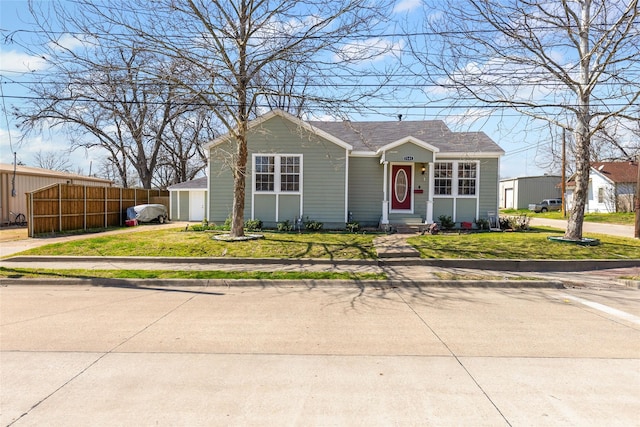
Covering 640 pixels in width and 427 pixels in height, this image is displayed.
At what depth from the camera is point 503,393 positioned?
3992 mm

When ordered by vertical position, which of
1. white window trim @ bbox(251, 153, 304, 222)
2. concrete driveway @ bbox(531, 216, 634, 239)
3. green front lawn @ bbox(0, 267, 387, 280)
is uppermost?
white window trim @ bbox(251, 153, 304, 222)

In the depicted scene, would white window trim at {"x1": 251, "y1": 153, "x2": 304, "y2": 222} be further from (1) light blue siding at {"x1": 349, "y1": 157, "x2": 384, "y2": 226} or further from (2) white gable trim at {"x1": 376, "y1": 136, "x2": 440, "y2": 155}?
(2) white gable trim at {"x1": 376, "y1": 136, "x2": 440, "y2": 155}

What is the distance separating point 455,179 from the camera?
61.8 ft

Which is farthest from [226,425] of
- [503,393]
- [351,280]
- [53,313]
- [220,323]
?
[351,280]

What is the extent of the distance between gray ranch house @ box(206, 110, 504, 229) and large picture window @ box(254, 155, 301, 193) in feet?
0.14

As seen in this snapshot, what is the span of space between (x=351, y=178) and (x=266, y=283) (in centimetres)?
1031

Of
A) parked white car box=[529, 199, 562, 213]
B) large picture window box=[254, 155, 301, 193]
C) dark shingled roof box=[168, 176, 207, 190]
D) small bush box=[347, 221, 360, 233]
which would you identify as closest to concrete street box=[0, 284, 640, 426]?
small bush box=[347, 221, 360, 233]

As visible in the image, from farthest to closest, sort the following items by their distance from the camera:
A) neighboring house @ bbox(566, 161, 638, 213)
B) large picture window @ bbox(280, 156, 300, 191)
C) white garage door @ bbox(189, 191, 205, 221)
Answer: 1. neighboring house @ bbox(566, 161, 638, 213)
2. white garage door @ bbox(189, 191, 205, 221)
3. large picture window @ bbox(280, 156, 300, 191)

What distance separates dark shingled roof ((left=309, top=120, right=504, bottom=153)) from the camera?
1886cm

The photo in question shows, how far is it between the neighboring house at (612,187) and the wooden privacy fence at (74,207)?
39.8m

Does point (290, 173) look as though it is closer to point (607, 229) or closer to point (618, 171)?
point (607, 229)

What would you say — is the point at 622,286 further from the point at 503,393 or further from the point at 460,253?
the point at 503,393

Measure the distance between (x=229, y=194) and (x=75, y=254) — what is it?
7.01 m

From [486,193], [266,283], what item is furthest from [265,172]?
[486,193]
